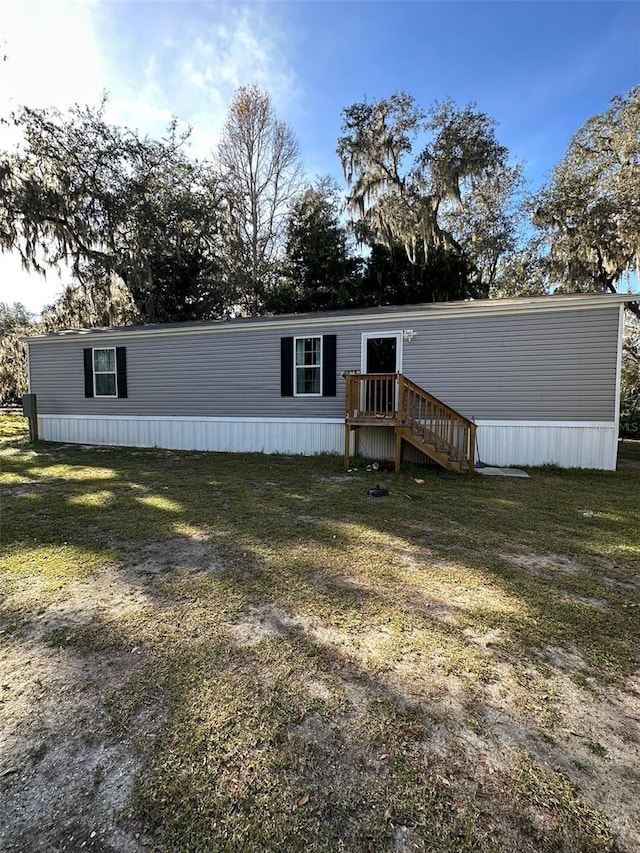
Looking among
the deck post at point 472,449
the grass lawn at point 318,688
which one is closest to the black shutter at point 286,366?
the deck post at point 472,449

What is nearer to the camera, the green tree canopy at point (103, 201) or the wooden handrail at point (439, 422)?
the wooden handrail at point (439, 422)

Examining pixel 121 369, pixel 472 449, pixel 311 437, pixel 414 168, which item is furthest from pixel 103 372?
pixel 414 168

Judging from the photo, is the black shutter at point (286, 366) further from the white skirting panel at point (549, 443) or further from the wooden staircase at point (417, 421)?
the white skirting panel at point (549, 443)

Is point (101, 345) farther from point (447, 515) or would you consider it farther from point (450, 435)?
point (447, 515)

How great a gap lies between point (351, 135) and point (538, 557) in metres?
17.0

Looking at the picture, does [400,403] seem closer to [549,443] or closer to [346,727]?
[549,443]

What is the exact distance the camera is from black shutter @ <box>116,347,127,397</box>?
34.1ft

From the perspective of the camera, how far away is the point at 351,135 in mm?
15531

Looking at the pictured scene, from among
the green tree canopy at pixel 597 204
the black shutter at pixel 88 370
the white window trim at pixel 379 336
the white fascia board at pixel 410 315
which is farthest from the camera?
the green tree canopy at pixel 597 204

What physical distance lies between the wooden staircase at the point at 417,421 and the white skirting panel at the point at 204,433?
50.3 inches

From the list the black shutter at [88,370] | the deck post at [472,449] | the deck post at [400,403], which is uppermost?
the black shutter at [88,370]

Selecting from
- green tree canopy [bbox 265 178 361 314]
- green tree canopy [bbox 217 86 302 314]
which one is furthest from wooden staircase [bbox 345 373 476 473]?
green tree canopy [bbox 217 86 302 314]

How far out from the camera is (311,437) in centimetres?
911

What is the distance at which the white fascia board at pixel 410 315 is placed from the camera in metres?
7.35
